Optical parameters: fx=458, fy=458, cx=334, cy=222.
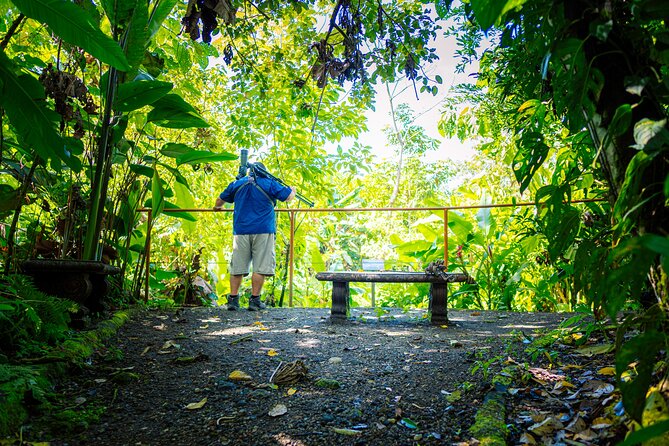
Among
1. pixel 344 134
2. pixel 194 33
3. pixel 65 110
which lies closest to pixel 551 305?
pixel 344 134

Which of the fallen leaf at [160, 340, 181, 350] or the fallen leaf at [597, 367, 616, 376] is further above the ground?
the fallen leaf at [597, 367, 616, 376]

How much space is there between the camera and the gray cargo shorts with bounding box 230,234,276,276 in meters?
4.61

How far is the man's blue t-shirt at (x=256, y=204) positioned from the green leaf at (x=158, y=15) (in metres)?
1.84

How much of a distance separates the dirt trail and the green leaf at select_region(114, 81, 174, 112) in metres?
1.47

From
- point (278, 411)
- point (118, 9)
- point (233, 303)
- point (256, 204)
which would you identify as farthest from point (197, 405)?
point (256, 204)

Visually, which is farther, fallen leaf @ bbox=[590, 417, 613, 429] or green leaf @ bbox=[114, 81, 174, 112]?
green leaf @ bbox=[114, 81, 174, 112]

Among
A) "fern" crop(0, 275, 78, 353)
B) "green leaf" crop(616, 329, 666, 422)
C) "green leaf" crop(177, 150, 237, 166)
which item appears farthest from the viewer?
"green leaf" crop(177, 150, 237, 166)

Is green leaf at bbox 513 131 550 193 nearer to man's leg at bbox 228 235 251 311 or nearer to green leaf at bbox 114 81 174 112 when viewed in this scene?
green leaf at bbox 114 81 174 112

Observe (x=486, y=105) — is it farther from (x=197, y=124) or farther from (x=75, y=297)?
(x=75, y=297)

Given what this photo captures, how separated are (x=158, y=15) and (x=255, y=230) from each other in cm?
214

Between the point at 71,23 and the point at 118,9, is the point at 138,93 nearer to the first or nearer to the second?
the point at 118,9

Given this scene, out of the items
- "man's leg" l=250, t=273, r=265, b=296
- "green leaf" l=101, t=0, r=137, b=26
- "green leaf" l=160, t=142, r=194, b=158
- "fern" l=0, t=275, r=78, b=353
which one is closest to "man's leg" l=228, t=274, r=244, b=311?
"man's leg" l=250, t=273, r=265, b=296

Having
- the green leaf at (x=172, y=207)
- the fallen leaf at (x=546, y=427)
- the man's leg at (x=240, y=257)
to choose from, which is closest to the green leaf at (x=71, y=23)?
the fallen leaf at (x=546, y=427)

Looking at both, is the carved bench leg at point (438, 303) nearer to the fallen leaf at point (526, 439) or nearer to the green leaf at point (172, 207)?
the fallen leaf at point (526, 439)
